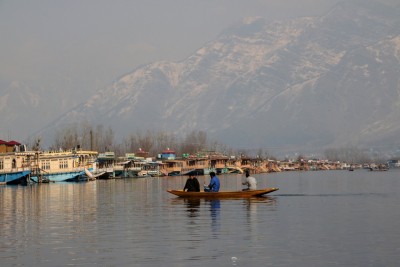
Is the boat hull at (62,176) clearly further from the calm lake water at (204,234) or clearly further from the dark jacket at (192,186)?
the calm lake water at (204,234)

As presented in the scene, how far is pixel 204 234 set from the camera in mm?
40906

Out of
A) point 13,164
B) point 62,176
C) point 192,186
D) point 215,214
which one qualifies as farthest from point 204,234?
point 13,164

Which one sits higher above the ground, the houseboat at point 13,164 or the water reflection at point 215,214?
the houseboat at point 13,164

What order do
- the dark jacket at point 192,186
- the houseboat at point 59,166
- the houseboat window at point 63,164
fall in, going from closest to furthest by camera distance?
the dark jacket at point 192,186
the houseboat at point 59,166
the houseboat window at point 63,164

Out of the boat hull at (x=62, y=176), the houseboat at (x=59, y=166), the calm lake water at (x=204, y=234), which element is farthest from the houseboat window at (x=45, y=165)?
the calm lake water at (x=204, y=234)

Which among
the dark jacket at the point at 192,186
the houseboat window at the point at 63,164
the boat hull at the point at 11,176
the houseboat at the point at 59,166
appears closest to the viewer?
the dark jacket at the point at 192,186

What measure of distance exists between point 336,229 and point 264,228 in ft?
10.7

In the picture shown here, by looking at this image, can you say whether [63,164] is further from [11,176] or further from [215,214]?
[215,214]

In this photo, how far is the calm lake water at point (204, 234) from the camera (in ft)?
111

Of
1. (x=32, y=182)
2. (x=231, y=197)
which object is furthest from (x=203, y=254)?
(x=32, y=182)

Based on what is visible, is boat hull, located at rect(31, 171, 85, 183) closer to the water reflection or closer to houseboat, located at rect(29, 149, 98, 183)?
houseboat, located at rect(29, 149, 98, 183)

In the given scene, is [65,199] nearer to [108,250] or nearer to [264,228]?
[264,228]

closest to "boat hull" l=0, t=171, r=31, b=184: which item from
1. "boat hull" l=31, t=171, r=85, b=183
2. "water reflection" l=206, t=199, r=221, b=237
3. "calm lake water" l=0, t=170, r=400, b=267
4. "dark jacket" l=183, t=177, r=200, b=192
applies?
"boat hull" l=31, t=171, r=85, b=183

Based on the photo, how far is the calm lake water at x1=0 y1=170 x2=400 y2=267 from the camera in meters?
33.8
